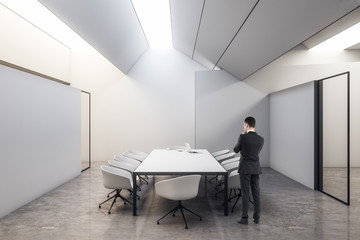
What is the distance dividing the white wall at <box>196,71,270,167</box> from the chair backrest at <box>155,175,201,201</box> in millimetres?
4904

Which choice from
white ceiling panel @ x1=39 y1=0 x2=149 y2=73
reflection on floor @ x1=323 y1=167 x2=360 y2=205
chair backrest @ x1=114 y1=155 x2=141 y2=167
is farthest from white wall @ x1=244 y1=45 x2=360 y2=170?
chair backrest @ x1=114 y1=155 x2=141 y2=167

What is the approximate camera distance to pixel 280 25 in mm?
3922

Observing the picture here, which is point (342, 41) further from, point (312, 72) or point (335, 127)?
point (335, 127)

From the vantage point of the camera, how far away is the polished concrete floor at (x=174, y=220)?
3.18m

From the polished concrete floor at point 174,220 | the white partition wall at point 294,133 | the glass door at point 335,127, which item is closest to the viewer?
the polished concrete floor at point 174,220

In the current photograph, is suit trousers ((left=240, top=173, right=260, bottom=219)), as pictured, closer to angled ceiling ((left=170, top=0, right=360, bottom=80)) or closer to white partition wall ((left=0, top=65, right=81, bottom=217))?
angled ceiling ((left=170, top=0, right=360, bottom=80))

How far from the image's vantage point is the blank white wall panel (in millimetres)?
5613

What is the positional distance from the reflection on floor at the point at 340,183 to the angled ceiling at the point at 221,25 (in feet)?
10.6

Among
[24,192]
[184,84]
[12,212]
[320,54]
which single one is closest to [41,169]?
[24,192]

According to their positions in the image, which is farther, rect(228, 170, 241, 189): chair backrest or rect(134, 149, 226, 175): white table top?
rect(228, 170, 241, 189): chair backrest

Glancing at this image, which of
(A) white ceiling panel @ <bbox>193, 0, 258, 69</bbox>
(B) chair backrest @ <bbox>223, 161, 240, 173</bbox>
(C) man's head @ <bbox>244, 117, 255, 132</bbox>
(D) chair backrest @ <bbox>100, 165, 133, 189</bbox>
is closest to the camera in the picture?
(C) man's head @ <bbox>244, 117, 255, 132</bbox>

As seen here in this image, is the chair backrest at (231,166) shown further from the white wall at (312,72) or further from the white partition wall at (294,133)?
the white wall at (312,72)

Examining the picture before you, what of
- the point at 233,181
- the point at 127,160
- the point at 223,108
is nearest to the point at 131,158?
the point at 127,160

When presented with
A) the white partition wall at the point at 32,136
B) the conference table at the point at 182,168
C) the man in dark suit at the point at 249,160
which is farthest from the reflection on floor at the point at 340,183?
the white partition wall at the point at 32,136
